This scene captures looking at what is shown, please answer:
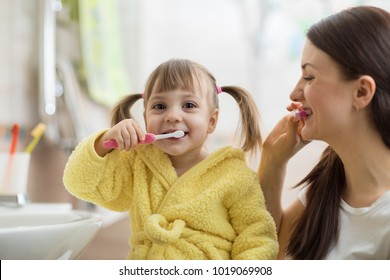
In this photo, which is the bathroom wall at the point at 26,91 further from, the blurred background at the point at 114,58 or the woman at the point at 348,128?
the woman at the point at 348,128

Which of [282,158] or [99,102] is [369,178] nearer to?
[282,158]

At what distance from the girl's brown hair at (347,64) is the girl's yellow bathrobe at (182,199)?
0.09m

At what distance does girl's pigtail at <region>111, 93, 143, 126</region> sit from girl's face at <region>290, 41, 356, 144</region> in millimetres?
256

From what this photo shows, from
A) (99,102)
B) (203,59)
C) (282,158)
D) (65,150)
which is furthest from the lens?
(203,59)

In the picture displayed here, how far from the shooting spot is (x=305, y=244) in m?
0.76


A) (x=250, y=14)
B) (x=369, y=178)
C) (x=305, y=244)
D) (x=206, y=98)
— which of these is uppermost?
(x=250, y=14)

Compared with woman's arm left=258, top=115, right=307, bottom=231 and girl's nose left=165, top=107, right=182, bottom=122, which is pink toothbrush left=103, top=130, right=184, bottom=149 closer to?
girl's nose left=165, top=107, right=182, bottom=122

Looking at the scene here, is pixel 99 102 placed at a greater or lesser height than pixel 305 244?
greater

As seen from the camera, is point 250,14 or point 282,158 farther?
point 250,14

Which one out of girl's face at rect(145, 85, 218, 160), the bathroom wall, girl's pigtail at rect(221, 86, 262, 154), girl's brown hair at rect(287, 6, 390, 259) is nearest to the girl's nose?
→ girl's face at rect(145, 85, 218, 160)

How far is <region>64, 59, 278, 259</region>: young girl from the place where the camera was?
69 cm

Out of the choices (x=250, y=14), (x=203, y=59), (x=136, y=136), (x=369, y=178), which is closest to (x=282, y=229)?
(x=369, y=178)
